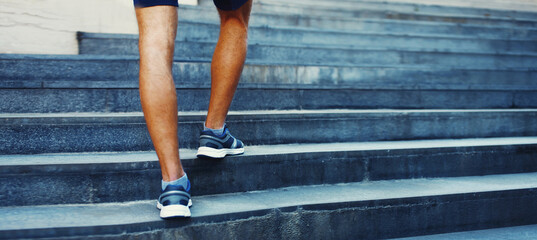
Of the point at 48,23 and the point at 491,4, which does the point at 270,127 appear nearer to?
the point at 48,23


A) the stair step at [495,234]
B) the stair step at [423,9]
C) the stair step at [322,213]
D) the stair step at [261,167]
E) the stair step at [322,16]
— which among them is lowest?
the stair step at [495,234]

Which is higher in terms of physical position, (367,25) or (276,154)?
(367,25)

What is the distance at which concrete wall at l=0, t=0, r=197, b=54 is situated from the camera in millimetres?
2998

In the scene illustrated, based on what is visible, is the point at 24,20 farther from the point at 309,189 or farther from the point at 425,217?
the point at 425,217

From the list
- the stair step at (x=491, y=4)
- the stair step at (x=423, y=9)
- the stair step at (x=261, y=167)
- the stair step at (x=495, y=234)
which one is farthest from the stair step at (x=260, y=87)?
the stair step at (x=491, y=4)

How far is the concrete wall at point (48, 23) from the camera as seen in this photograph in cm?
300

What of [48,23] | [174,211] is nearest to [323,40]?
[48,23]

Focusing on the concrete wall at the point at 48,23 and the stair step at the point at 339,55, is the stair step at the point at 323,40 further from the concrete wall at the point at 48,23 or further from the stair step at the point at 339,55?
the concrete wall at the point at 48,23

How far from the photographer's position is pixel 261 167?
82.0 inches

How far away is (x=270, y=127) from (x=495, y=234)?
1.19 meters

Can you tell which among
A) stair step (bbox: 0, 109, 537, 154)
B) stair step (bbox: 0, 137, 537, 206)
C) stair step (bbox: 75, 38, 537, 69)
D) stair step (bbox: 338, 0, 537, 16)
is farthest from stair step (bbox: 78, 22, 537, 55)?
stair step (bbox: 338, 0, 537, 16)

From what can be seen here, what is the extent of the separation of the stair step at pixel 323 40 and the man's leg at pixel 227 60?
1.37 metres

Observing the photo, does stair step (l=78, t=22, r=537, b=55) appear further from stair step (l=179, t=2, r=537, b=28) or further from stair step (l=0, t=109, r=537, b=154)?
stair step (l=0, t=109, r=537, b=154)

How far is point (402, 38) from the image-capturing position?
442 cm
